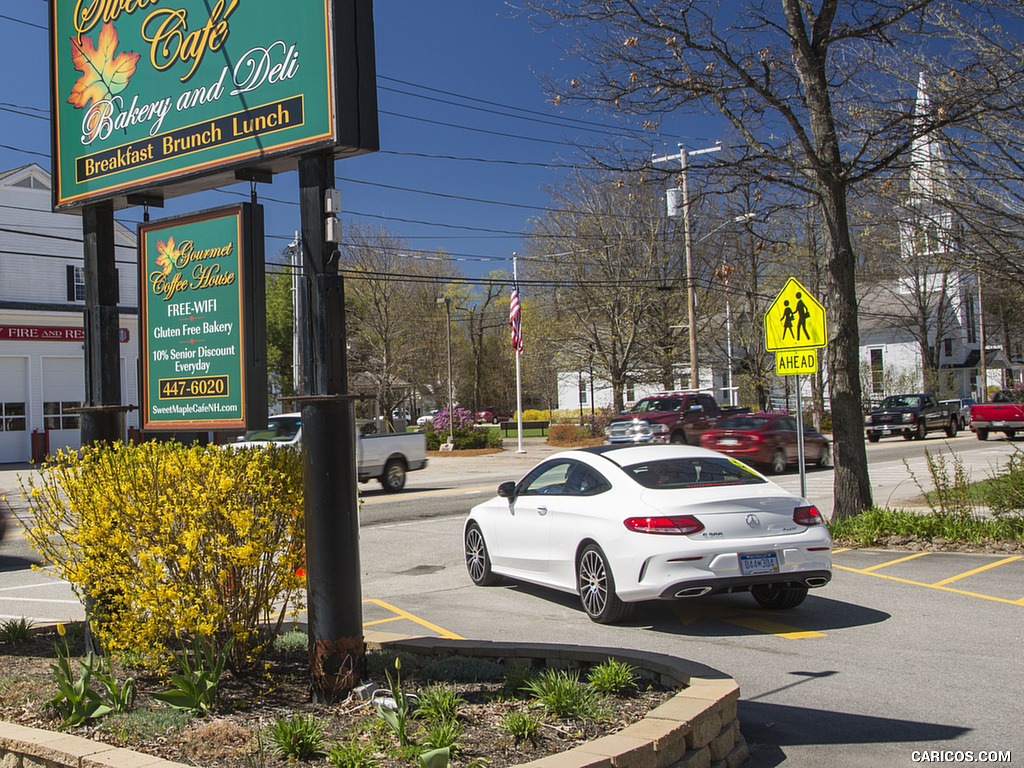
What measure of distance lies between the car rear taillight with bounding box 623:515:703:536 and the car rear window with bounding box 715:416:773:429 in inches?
731

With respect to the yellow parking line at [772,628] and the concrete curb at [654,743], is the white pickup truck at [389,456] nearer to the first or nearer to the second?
the yellow parking line at [772,628]

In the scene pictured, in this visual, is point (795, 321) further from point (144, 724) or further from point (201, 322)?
point (144, 724)

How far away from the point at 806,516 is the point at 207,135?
5677mm

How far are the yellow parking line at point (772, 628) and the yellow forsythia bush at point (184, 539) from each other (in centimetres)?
408

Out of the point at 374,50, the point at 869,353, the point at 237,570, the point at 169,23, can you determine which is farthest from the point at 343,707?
the point at 869,353

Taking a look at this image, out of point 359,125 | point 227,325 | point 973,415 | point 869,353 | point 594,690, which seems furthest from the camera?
point 869,353

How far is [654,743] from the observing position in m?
4.05

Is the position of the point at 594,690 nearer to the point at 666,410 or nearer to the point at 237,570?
the point at 237,570

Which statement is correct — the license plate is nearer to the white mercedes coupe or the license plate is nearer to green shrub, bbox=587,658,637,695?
the white mercedes coupe

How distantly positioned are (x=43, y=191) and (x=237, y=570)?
36993 millimetres

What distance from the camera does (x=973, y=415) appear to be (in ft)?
120

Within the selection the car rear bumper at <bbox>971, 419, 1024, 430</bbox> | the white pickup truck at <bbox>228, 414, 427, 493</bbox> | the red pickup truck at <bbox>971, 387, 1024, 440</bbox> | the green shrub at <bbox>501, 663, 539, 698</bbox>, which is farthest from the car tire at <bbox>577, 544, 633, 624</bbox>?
the car rear bumper at <bbox>971, 419, 1024, 430</bbox>

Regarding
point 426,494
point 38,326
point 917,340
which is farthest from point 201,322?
point 917,340

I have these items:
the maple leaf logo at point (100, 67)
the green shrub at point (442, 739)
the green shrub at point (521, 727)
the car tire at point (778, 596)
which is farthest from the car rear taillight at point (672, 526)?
the maple leaf logo at point (100, 67)
